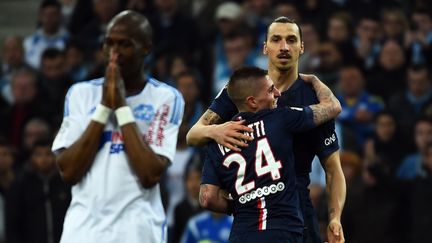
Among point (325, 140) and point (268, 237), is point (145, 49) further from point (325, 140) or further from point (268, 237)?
point (268, 237)

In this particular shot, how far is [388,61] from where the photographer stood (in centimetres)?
1230

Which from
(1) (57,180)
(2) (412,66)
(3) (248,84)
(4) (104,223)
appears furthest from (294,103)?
(2) (412,66)

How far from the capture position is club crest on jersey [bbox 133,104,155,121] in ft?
19.6

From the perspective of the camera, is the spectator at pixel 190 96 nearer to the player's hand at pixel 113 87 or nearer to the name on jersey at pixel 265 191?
the player's hand at pixel 113 87

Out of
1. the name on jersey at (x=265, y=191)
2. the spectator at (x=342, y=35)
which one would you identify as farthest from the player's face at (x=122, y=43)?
the spectator at (x=342, y=35)

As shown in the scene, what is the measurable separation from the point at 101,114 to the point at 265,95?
874 millimetres

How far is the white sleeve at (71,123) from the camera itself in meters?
5.84

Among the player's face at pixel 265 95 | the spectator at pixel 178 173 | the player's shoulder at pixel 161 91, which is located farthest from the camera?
the spectator at pixel 178 173

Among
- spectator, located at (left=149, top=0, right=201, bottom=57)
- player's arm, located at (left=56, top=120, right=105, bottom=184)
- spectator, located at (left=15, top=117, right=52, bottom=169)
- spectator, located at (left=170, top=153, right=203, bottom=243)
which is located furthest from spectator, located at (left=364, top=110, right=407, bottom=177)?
player's arm, located at (left=56, top=120, right=105, bottom=184)

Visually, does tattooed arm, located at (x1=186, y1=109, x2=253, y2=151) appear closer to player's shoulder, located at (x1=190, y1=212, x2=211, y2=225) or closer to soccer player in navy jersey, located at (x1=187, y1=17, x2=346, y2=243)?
soccer player in navy jersey, located at (x1=187, y1=17, x2=346, y2=243)

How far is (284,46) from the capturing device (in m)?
5.99

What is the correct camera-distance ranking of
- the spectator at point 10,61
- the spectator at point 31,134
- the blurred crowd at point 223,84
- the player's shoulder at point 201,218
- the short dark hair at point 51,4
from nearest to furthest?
1. the player's shoulder at point 201,218
2. the blurred crowd at point 223,84
3. the spectator at point 31,134
4. the spectator at point 10,61
5. the short dark hair at point 51,4

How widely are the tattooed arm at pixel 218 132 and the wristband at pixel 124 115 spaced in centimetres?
39

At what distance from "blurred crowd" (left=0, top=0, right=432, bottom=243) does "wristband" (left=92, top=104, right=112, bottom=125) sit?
4.35 m
